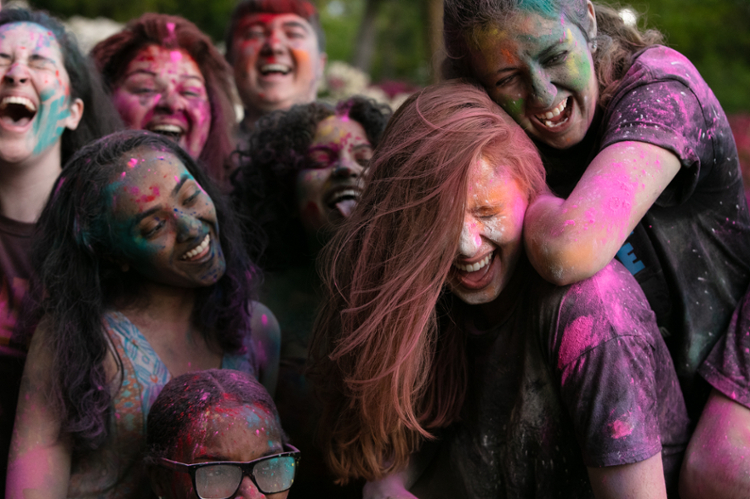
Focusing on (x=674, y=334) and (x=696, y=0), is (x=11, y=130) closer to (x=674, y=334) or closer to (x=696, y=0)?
(x=674, y=334)

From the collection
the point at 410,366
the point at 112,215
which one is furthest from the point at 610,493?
the point at 112,215

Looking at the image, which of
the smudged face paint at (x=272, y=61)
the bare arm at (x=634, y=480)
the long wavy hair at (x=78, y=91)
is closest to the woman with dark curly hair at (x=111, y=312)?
the long wavy hair at (x=78, y=91)

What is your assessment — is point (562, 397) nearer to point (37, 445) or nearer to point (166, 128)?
point (37, 445)

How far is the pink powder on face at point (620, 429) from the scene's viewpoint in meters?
1.92

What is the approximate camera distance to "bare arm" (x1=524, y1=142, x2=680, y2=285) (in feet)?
6.35

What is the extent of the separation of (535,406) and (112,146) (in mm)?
1775

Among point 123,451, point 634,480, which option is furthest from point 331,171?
point 634,480

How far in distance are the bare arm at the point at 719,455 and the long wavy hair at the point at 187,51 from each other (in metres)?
2.83

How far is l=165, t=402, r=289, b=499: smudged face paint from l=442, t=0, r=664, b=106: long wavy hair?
1.36 metres

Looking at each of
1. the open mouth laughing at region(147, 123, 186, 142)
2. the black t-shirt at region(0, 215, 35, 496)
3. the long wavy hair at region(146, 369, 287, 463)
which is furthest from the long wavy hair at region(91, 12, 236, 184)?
the long wavy hair at region(146, 369, 287, 463)

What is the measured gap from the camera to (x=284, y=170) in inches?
142

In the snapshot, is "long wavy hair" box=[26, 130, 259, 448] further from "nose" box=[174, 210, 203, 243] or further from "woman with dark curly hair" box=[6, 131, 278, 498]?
"nose" box=[174, 210, 203, 243]

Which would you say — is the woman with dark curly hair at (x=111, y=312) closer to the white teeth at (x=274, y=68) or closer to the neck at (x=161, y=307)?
the neck at (x=161, y=307)

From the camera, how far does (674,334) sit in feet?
8.00
